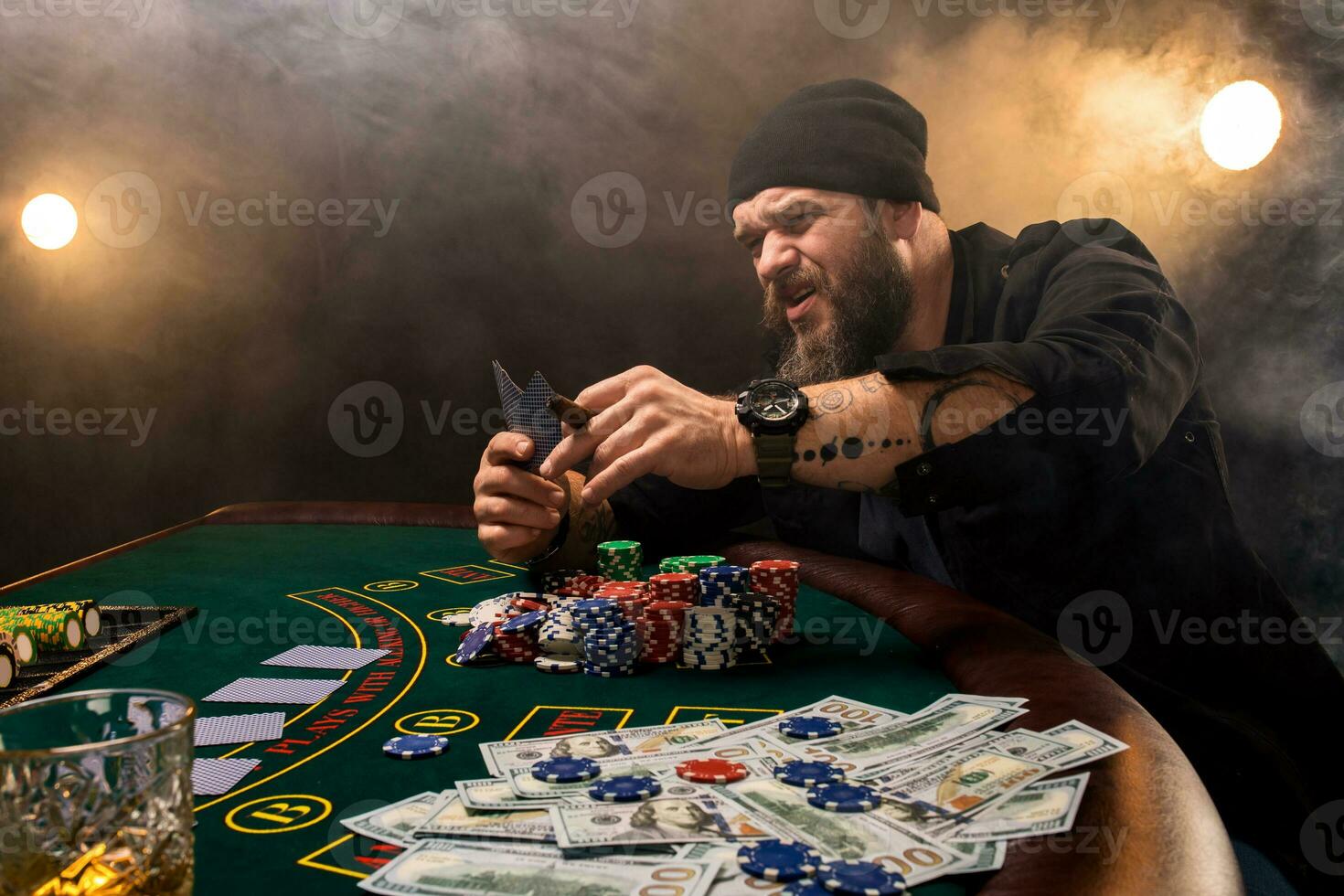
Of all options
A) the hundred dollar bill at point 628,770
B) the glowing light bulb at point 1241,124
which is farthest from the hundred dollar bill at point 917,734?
the glowing light bulb at point 1241,124

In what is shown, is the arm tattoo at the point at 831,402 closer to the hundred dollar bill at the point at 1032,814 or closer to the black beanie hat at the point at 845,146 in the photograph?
the hundred dollar bill at the point at 1032,814

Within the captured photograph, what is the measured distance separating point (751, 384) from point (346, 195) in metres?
3.49

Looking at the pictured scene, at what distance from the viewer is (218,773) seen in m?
1.13

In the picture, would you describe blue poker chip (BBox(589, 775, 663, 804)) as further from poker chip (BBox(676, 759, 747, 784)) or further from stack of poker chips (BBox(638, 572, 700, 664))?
stack of poker chips (BBox(638, 572, 700, 664))

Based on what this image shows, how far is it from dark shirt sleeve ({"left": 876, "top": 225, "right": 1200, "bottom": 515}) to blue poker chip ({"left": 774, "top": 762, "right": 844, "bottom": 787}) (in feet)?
2.71

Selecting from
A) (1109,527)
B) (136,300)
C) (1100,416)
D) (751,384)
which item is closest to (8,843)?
(751,384)

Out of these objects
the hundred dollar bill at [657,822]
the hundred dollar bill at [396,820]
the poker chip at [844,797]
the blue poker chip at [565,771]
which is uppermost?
the poker chip at [844,797]

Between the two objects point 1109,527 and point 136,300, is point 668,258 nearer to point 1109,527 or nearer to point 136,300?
point 1109,527

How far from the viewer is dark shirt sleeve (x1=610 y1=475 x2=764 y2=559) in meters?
2.61

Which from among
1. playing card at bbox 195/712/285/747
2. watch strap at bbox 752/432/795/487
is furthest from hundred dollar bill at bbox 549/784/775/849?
watch strap at bbox 752/432/795/487

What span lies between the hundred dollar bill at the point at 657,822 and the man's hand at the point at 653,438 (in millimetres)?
795

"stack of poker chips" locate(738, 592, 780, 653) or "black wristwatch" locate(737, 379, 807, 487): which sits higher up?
"black wristwatch" locate(737, 379, 807, 487)

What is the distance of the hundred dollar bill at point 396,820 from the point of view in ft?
3.13

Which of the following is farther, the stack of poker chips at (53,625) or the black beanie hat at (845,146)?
the black beanie hat at (845,146)
